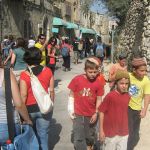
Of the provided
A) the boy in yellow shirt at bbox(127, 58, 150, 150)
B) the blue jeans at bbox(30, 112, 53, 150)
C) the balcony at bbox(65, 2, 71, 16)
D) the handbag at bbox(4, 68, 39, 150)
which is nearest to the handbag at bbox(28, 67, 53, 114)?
the blue jeans at bbox(30, 112, 53, 150)

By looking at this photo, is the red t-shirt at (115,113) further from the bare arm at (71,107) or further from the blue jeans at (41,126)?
the blue jeans at (41,126)

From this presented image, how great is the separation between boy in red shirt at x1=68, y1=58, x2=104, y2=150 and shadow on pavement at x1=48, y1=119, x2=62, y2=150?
1.13m

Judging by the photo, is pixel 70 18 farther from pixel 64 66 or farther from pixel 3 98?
pixel 3 98

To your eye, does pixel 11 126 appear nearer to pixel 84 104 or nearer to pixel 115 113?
pixel 115 113

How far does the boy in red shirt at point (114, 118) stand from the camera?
5.41 metres

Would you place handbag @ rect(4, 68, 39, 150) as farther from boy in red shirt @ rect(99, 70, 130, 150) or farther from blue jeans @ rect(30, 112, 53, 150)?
blue jeans @ rect(30, 112, 53, 150)

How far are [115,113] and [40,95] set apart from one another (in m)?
0.98

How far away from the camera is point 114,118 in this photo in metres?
5.45

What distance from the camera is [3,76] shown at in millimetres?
4160

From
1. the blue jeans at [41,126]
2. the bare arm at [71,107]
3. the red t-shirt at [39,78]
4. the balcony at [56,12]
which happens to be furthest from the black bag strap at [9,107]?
the balcony at [56,12]

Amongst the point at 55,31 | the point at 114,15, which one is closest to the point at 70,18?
the point at 55,31

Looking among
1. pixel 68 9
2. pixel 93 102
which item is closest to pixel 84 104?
pixel 93 102

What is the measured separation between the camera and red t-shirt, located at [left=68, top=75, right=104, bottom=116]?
6016 millimetres

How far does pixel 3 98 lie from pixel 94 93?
6.88ft
